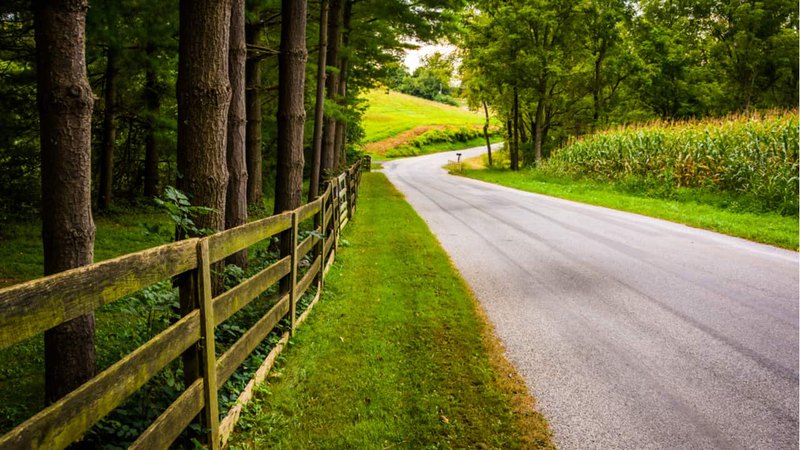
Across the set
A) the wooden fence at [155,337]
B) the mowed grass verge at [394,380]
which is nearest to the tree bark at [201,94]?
the wooden fence at [155,337]

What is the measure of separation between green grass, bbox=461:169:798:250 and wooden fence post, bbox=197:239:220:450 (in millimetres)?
10845

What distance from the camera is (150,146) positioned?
15078mm

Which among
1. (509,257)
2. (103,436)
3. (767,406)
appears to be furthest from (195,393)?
(509,257)

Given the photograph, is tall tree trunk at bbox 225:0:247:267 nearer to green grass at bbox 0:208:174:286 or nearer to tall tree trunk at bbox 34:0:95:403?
green grass at bbox 0:208:174:286

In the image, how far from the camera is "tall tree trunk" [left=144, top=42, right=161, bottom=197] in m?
11.1

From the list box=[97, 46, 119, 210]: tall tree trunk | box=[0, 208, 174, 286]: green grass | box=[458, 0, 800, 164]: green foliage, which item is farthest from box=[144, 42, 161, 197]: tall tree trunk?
box=[458, 0, 800, 164]: green foliage

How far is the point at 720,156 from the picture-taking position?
15.8m

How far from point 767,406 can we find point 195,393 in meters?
Result: 4.36

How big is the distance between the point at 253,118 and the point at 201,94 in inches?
365

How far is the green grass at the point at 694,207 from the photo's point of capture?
1082 centimetres

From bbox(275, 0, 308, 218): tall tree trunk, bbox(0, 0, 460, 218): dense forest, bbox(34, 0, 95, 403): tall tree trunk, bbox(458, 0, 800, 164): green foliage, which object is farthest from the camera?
bbox(458, 0, 800, 164): green foliage

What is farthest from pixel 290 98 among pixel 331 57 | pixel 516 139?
pixel 516 139

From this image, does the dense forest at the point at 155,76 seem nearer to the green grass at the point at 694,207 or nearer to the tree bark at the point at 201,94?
the tree bark at the point at 201,94

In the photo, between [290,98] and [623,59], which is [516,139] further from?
[290,98]
